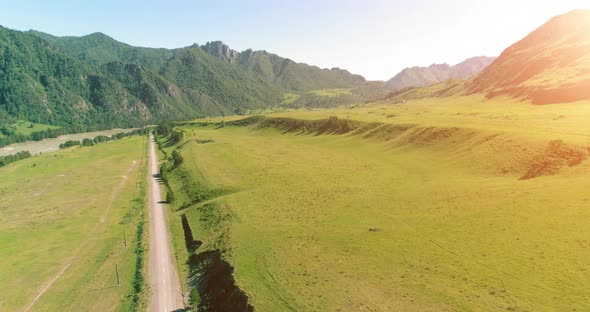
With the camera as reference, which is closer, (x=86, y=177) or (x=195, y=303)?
(x=195, y=303)

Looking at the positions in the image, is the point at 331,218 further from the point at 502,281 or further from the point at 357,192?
the point at 502,281

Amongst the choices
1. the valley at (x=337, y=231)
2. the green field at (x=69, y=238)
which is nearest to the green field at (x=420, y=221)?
the valley at (x=337, y=231)

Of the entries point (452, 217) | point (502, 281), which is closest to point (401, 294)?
point (502, 281)

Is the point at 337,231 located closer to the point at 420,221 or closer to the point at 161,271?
the point at 420,221

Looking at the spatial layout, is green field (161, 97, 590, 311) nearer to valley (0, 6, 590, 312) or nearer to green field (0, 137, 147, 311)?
valley (0, 6, 590, 312)

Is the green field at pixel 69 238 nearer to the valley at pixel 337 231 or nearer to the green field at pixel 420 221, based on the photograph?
the valley at pixel 337 231
